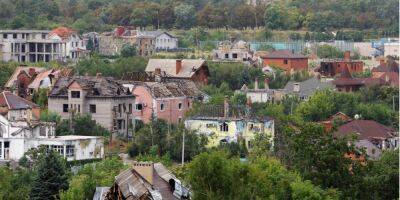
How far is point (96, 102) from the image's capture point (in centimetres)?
4872

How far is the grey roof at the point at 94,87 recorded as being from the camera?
48.8 meters

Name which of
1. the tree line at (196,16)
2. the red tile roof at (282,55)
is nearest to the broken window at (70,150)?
the red tile roof at (282,55)

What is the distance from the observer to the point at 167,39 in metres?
81.4

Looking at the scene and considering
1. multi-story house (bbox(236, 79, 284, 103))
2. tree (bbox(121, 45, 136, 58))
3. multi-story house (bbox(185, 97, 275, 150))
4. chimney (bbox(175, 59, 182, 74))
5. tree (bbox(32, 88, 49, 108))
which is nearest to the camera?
multi-story house (bbox(185, 97, 275, 150))

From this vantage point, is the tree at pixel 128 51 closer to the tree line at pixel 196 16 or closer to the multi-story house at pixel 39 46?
the multi-story house at pixel 39 46

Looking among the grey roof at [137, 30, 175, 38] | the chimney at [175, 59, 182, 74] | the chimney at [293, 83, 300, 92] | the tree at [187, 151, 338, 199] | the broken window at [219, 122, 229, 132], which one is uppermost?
the grey roof at [137, 30, 175, 38]

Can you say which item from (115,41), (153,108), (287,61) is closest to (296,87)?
(153,108)

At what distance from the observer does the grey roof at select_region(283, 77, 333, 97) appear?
58.5 meters

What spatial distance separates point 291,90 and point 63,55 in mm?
16236

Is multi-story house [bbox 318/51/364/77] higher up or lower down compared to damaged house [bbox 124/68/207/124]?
higher up

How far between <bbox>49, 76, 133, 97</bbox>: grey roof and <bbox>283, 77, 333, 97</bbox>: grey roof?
10893 millimetres

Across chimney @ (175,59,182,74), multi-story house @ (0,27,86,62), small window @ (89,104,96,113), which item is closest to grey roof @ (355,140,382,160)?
small window @ (89,104,96,113)

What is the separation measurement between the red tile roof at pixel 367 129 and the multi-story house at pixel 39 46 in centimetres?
2616

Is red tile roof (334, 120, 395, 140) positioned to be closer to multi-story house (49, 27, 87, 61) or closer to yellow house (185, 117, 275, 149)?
yellow house (185, 117, 275, 149)
